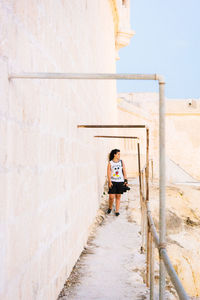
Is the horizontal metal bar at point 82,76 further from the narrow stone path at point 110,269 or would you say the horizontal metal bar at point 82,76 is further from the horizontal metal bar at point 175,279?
the narrow stone path at point 110,269

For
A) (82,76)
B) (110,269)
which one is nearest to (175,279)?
(82,76)

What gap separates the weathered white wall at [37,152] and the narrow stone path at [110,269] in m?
0.17

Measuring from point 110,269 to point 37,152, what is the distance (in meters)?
2.02

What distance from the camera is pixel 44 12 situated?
2352 mm

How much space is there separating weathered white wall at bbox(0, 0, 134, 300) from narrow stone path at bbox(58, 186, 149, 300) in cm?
17

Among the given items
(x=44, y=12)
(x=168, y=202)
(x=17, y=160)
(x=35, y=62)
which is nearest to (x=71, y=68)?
(x=44, y=12)

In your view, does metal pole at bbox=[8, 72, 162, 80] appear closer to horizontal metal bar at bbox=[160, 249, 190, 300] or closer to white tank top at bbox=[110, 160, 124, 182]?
horizontal metal bar at bbox=[160, 249, 190, 300]

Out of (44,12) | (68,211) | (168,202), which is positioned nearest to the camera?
(44,12)

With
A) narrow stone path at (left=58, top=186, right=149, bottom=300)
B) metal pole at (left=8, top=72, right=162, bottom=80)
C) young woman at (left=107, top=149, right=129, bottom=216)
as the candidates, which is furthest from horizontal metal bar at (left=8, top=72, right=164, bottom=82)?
young woman at (left=107, top=149, right=129, bottom=216)

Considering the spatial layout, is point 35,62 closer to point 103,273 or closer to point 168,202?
point 103,273

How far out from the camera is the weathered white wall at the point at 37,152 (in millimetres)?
1657

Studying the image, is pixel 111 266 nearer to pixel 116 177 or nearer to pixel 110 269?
pixel 110 269

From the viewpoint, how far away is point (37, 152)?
2158 mm

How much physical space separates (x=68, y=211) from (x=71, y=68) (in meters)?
1.32
